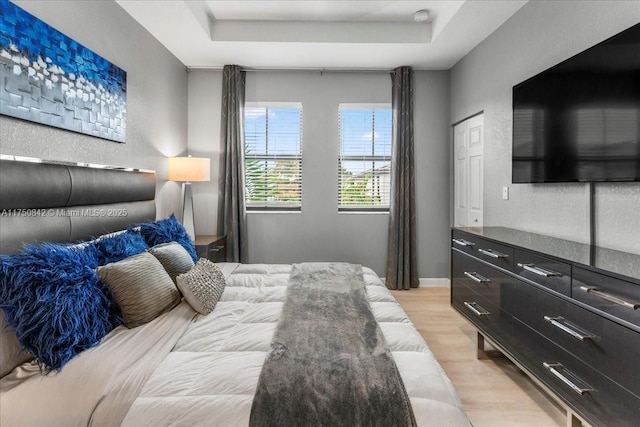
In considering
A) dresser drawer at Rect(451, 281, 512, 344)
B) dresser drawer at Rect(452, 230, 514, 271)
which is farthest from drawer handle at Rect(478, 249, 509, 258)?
dresser drawer at Rect(451, 281, 512, 344)

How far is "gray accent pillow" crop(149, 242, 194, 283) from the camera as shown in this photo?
6.69 ft

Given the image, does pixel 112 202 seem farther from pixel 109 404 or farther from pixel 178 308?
pixel 109 404

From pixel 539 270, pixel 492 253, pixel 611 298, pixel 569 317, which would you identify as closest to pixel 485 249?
pixel 492 253

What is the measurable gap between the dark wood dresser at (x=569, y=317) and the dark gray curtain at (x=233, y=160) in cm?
266

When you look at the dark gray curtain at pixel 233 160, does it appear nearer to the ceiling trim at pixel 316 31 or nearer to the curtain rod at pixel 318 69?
the curtain rod at pixel 318 69

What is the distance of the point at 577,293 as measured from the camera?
150 cm

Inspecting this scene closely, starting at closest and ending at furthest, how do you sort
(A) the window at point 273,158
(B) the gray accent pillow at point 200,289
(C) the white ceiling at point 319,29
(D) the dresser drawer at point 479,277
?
(B) the gray accent pillow at point 200,289 < (D) the dresser drawer at point 479,277 < (C) the white ceiling at point 319,29 < (A) the window at point 273,158

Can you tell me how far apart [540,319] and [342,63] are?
3204mm

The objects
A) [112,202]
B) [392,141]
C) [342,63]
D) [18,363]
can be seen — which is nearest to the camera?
[18,363]

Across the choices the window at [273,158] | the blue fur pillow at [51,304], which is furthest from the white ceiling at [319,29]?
the blue fur pillow at [51,304]

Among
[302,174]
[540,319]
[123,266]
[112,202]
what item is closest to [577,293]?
[540,319]

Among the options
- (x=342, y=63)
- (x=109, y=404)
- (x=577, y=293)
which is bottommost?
(x=109, y=404)

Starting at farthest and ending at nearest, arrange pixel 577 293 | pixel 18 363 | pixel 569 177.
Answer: pixel 569 177
pixel 577 293
pixel 18 363

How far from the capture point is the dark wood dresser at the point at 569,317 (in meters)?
1.27
